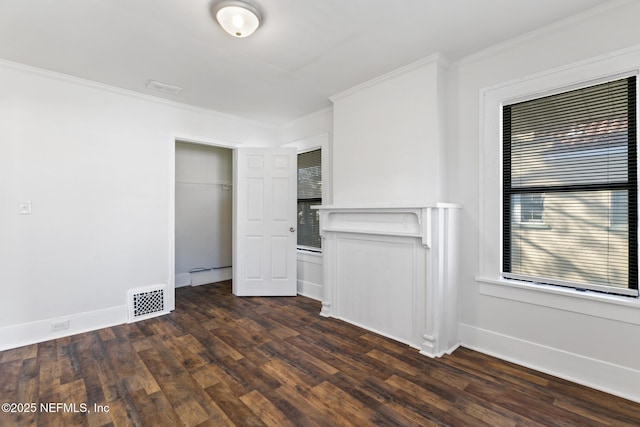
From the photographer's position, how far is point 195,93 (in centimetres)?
345

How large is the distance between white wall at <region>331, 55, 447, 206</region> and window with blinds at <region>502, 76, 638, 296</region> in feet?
1.98

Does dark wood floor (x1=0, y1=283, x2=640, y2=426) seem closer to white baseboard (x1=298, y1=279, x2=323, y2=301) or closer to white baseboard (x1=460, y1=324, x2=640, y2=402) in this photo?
white baseboard (x1=460, y1=324, x2=640, y2=402)

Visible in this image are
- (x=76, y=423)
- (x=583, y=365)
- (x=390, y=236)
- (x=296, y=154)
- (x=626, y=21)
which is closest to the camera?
(x=76, y=423)

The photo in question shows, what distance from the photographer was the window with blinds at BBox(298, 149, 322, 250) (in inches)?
A: 169

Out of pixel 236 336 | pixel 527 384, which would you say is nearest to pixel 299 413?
pixel 236 336

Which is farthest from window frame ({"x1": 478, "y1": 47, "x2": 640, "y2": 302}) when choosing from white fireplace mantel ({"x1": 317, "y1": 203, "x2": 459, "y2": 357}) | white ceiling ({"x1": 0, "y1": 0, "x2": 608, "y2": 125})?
white ceiling ({"x1": 0, "y1": 0, "x2": 608, "y2": 125})

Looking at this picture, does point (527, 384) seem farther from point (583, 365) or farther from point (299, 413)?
point (299, 413)

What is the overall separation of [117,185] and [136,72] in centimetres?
123

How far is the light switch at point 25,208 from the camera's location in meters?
2.74

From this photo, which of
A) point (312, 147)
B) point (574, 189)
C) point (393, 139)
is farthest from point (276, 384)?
point (312, 147)

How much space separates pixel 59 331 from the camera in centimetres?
A: 288

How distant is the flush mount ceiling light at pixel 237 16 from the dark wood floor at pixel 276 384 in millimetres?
2517

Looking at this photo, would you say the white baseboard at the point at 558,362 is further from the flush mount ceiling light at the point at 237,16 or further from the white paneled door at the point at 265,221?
the flush mount ceiling light at the point at 237,16

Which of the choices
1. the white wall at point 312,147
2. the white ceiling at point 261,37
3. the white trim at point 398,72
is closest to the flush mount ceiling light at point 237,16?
the white ceiling at point 261,37
